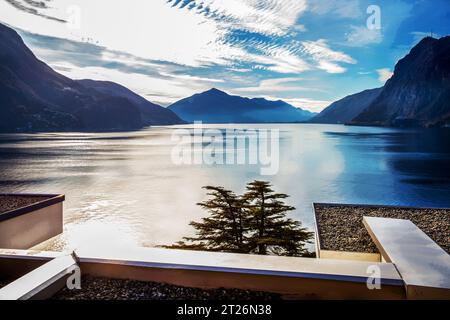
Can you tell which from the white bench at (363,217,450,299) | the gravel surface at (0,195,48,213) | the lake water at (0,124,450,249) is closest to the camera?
the white bench at (363,217,450,299)

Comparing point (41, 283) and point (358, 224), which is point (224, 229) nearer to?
point (358, 224)

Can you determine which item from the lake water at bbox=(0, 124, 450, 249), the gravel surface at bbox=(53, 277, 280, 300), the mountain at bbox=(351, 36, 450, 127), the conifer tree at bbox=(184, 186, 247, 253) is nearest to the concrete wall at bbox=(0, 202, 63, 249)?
the lake water at bbox=(0, 124, 450, 249)

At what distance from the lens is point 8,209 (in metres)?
12.3

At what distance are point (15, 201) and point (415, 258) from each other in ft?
45.2

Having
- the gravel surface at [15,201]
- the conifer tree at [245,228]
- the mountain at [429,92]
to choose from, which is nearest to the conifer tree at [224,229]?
the conifer tree at [245,228]

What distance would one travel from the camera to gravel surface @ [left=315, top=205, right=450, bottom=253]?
8750 millimetres

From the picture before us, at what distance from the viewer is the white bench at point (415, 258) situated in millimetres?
4438

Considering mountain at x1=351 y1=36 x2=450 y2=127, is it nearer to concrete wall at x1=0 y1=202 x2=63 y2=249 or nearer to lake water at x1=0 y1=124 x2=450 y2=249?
lake water at x1=0 y1=124 x2=450 y2=249

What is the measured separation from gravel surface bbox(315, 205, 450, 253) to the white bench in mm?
983

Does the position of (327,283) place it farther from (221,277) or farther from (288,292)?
(221,277)

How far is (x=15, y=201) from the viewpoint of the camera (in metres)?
13.6

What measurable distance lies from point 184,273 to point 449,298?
3.40 m

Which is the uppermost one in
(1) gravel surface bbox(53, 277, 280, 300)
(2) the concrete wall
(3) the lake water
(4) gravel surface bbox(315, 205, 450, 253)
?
(1) gravel surface bbox(53, 277, 280, 300)
